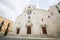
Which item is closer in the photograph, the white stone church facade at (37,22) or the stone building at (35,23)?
the stone building at (35,23)

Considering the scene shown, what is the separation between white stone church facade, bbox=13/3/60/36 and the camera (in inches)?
575

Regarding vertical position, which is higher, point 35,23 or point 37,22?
point 37,22

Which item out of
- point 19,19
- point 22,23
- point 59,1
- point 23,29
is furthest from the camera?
point 59,1

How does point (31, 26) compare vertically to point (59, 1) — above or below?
below

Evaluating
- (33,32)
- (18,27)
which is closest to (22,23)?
(18,27)

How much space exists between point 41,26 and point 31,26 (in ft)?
6.34

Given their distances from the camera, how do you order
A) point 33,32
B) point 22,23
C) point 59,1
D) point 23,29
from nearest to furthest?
point 33,32 → point 23,29 → point 22,23 → point 59,1

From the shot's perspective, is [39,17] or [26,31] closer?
[26,31]

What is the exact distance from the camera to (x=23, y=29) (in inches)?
611

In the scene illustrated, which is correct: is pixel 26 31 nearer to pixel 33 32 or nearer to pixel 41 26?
pixel 33 32

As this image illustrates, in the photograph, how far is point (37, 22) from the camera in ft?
50.9

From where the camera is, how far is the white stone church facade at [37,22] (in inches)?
575

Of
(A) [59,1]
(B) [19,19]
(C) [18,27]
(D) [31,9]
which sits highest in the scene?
(A) [59,1]

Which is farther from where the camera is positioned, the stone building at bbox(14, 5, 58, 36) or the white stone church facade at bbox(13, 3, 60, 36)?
the white stone church facade at bbox(13, 3, 60, 36)
